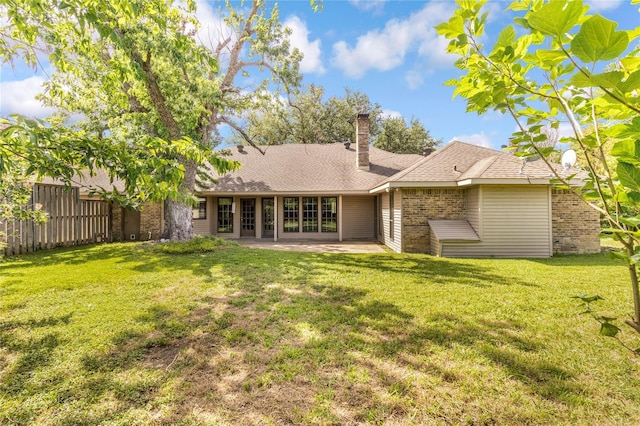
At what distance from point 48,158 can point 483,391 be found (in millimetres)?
3975

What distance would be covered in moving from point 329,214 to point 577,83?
1502 centimetres

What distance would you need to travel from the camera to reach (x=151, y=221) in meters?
14.6

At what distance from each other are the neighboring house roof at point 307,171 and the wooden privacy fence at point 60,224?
14.8 ft

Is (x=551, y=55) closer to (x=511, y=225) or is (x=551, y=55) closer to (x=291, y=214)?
(x=511, y=225)

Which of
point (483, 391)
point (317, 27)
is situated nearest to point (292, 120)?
point (317, 27)

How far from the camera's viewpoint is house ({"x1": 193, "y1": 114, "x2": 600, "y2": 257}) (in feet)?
32.9

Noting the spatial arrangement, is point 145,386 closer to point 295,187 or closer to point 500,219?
point 500,219

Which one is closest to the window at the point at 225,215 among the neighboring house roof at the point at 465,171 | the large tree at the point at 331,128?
the neighboring house roof at the point at 465,171

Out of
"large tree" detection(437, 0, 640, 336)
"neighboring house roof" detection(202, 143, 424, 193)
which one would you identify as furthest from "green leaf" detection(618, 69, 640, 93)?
"neighboring house roof" detection(202, 143, 424, 193)

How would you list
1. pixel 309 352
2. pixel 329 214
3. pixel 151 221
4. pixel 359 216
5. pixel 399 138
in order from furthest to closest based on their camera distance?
pixel 399 138, pixel 359 216, pixel 329 214, pixel 151 221, pixel 309 352

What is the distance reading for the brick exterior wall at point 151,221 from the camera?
47.6ft

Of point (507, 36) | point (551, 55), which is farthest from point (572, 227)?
point (551, 55)

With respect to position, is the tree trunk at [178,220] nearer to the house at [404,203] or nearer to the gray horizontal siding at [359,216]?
the house at [404,203]

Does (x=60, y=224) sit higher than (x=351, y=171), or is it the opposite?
(x=351, y=171)
